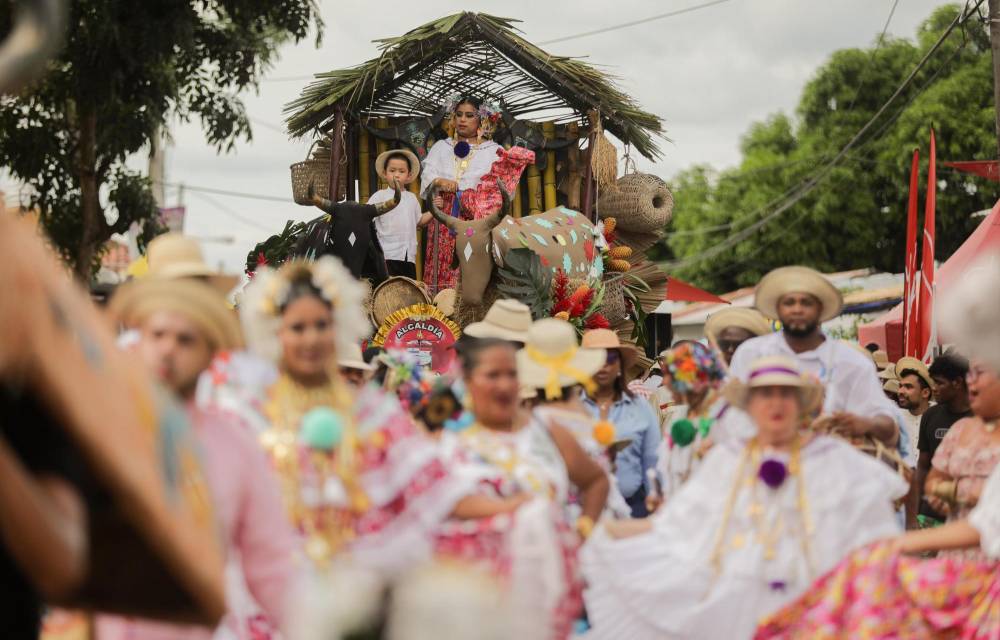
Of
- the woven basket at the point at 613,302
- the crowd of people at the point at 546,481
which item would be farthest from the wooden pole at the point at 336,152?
the crowd of people at the point at 546,481

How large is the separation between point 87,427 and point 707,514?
535 centimetres

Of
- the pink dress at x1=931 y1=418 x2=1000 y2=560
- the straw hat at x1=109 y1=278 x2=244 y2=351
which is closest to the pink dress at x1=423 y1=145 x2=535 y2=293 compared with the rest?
the pink dress at x1=931 y1=418 x2=1000 y2=560

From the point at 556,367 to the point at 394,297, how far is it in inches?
218

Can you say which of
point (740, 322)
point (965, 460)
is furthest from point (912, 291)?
point (965, 460)

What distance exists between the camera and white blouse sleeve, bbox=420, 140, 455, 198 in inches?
601

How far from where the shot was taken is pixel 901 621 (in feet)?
20.2

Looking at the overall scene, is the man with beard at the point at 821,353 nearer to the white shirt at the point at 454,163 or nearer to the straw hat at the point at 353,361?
the straw hat at the point at 353,361

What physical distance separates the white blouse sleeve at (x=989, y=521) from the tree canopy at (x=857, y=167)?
39.4m

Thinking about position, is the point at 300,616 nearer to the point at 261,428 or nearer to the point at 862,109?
the point at 261,428

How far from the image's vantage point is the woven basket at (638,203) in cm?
1565

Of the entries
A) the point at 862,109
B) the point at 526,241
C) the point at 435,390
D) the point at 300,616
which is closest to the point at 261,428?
the point at 435,390

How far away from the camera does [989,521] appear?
574 centimetres

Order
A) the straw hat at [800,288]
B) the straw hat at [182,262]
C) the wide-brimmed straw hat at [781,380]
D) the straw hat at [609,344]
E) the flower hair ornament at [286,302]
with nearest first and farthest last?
the flower hair ornament at [286,302], the straw hat at [182,262], the wide-brimmed straw hat at [781,380], the straw hat at [800,288], the straw hat at [609,344]

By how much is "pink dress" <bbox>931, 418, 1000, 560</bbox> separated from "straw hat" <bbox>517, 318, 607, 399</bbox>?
213 cm
